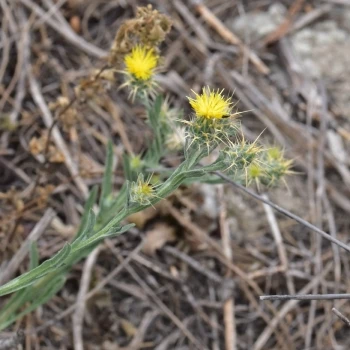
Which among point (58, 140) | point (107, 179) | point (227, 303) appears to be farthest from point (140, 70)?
point (227, 303)

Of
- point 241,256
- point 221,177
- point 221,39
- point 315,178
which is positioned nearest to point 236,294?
point 241,256

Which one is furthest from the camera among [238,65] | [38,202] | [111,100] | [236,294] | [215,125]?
[238,65]

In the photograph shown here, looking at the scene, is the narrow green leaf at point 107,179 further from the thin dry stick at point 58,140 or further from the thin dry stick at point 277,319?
the thin dry stick at point 277,319

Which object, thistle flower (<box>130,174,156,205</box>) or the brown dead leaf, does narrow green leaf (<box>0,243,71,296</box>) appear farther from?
the brown dead leaf

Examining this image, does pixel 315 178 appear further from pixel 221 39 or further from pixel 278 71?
pixel 221 39

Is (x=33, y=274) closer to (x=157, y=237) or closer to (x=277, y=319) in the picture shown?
(x=157, y=237)

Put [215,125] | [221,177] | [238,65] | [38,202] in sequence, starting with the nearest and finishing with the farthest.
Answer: [215,125] < [221,177] < [38,202] < [238,65]

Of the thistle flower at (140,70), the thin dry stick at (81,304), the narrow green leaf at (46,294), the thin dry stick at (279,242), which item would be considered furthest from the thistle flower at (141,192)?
the thin dry stick at (279,242)

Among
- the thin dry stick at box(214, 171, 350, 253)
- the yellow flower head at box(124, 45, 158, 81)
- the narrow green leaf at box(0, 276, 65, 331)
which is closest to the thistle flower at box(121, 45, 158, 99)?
the yellow flower head at box(124, 45, 158, 81)

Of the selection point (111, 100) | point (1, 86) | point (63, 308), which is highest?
point (1, 86)
